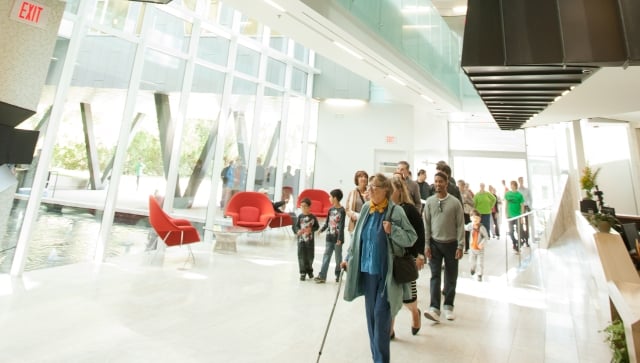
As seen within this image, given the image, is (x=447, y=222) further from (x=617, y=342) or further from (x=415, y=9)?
(x=415, y=9)

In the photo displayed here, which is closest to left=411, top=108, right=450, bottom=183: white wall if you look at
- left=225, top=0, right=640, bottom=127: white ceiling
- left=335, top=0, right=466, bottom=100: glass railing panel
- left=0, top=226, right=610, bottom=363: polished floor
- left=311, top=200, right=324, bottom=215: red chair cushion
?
left=335, top=0, right=466, bottom=100: glass railing panel

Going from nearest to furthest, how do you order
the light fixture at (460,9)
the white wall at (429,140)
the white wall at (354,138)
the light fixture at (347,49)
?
1. the light fixture at (347,49)
2. the white wall at (354,138)
3. the white wall at (429,140)
4. the light fixture at (460,9)

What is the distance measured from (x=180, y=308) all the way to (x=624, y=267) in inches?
206

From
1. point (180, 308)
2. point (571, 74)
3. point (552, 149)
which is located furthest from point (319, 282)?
point (552, 149)

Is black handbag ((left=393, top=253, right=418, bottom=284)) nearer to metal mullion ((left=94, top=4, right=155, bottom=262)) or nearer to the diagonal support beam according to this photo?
metal mullion ((left=94, top=4, right=155, bottom=262))

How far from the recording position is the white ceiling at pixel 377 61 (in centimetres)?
516

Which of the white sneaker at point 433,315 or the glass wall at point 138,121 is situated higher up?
the glass wall at point 138,121

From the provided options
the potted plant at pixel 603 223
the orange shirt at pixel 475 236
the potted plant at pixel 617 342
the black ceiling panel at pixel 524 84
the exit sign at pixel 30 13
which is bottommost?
the potted plant at pixel 617 342

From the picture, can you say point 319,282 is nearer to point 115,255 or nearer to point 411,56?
point 115,255

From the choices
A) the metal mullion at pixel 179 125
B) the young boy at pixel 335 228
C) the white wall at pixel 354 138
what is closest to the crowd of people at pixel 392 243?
the young boy at pixel 335 228

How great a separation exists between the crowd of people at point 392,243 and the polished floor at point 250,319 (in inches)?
14.8

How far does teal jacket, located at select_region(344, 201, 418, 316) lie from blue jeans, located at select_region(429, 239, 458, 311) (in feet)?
4.15

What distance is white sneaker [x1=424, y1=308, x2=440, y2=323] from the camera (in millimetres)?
3598

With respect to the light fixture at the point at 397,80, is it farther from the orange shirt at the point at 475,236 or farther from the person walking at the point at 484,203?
the orange shirt at the point at 475,236
